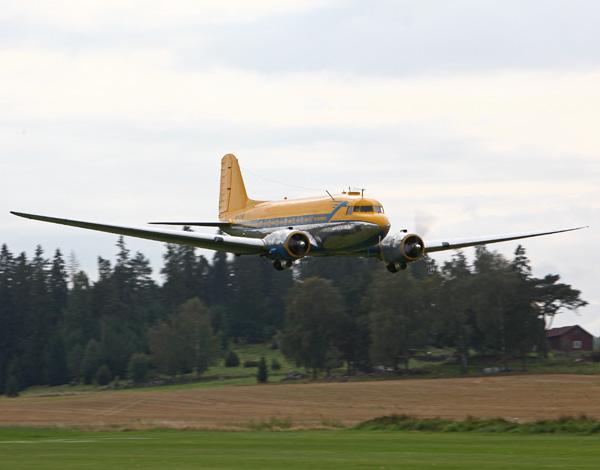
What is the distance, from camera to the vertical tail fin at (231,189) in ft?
200

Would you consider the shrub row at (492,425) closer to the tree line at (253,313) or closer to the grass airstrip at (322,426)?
the grass airstrip at (322,426)

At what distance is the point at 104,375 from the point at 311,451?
103765 millimetres

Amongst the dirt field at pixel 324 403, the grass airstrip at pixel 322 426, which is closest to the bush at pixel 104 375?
the grass airstrip at pixel 322 426

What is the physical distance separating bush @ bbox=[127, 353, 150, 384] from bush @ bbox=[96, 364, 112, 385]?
3072 mm

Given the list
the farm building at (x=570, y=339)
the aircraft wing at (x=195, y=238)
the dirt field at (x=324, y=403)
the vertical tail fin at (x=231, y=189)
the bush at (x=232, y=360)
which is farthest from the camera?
the bush at (x=232, y=360)

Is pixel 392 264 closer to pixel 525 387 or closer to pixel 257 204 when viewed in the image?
pixel 257 204

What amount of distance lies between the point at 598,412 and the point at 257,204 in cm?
2655

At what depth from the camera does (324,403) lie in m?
89.4

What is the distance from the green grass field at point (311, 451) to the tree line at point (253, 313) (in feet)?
214

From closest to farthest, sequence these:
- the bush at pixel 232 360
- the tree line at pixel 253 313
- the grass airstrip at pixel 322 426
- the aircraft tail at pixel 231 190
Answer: the grass airstrip at pixel 322 426 → the aircraft tail at pixel 231 190 → the tree line at pixel 253 313 → the bush at pixel 232 360

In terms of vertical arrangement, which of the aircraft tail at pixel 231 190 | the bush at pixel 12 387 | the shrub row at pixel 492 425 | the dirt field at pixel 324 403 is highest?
the aircraft tail at pixel 231 190

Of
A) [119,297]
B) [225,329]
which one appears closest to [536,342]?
[225,329]

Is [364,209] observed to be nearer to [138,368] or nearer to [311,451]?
[311,451]

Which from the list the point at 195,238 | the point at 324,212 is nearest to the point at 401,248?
the point at 324,212
